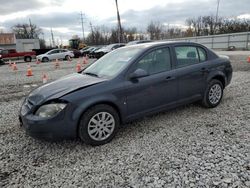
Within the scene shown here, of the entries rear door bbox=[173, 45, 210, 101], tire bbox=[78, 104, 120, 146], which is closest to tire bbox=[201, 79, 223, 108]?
rear door bbox=[173, 45, 210, 101]

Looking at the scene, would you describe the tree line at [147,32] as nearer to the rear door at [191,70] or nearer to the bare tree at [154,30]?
the bare tree at [154,30]

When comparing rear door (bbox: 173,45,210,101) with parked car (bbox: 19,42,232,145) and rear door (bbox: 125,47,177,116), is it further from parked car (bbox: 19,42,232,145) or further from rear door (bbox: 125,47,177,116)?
rear door (bbox: 125,47,177,116)

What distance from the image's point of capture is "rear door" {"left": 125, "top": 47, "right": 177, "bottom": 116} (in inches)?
138

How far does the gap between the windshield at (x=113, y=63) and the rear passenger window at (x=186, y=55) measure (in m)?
0.82

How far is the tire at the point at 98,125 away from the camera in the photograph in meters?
3.14

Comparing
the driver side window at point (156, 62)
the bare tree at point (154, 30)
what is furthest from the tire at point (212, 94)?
the bare tree at point (154, 30)

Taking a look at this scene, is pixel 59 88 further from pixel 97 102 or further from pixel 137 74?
pixel 137 74

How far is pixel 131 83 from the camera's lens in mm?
3453

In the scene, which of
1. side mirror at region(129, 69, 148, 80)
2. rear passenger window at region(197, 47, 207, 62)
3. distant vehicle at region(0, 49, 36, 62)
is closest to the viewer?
side mirror at region(129, 69, 148, 80)

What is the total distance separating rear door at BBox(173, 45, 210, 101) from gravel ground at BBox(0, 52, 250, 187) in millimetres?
521

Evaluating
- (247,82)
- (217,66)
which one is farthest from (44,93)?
(247,82)

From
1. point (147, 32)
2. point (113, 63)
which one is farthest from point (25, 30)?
point (113, 63)

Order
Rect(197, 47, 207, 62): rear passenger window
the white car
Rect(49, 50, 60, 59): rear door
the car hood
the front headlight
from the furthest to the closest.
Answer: Rect(49, 50, 60, 59): rear door → the white car → Rect(197, 47, 207, 62): rear passenger window → the car hood → the front headlight

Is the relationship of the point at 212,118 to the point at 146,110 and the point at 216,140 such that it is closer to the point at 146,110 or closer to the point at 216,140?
A: the point at 216,140
